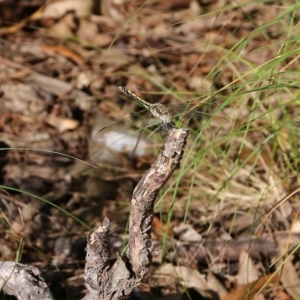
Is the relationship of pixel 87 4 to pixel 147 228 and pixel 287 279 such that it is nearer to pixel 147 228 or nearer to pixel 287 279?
pixel 287 279

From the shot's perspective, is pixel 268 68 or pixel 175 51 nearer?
pixel 268 68

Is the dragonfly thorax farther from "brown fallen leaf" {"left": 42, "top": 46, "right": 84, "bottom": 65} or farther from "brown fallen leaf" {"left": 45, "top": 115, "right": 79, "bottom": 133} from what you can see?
"brown fallen leaf" {"left": 42, "top": 46, "right": 84, "bottom": 65}

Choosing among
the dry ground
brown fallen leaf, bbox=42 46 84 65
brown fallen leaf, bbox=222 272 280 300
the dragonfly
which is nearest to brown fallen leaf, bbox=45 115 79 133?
the dry ground

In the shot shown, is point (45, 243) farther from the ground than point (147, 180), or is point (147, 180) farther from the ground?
point (147, 180)

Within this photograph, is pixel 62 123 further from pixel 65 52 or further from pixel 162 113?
pixel 162 113

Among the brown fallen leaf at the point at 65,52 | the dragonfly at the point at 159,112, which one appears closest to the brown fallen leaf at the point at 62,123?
the dragonfly at the point at 159,112

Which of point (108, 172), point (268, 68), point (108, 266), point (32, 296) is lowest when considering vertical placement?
point (108, 172)

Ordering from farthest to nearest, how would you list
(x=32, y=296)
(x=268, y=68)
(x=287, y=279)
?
(x=287, y=279), (x=268, y=68), (x=32, y=296)

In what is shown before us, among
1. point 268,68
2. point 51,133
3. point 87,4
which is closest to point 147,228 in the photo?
point 268,68
